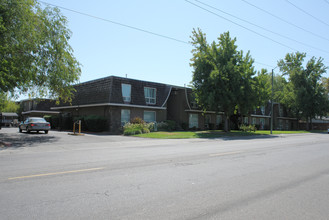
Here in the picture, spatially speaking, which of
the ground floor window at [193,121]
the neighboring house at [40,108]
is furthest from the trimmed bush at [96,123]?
the neighboring house at [40,108]

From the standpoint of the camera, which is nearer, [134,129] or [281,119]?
[134,129]

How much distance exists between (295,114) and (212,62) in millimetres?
33723

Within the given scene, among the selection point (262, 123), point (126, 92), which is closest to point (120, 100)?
point (126, 92)

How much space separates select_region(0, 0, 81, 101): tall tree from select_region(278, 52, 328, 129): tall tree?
4294 centimetres

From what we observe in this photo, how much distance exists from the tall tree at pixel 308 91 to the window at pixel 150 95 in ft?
102

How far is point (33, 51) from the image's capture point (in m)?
17.0

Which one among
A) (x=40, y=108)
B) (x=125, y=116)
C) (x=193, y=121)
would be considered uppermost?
(x=40, y=108)

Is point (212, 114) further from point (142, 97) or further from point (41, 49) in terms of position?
point (41, 49)

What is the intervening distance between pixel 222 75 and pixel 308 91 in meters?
32.1

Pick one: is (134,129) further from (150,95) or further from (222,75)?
(222,75)

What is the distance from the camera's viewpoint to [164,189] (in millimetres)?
5141

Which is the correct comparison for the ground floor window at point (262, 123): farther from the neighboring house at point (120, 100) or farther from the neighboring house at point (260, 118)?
A: the neighboring house at point (120, 100)

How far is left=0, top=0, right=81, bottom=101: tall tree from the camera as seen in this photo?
1550cm

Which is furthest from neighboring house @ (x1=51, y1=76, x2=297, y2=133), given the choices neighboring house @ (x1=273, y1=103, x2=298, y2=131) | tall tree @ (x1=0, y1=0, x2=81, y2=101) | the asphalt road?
neighboring house @ (x1=273, y1=103, x2=298, y2=131)
